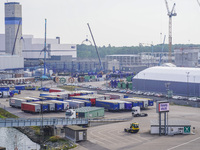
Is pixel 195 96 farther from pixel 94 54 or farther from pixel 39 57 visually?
pixel 94 54

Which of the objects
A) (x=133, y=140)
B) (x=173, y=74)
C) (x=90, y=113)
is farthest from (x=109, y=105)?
(x=173, y=74)

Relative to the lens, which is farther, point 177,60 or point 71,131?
point 177,60

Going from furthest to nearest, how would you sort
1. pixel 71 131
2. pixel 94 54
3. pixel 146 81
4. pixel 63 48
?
pixel 94 54
pixel 63 48
pixel 146 81
pixel 71 131

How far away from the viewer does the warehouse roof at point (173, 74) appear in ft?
171

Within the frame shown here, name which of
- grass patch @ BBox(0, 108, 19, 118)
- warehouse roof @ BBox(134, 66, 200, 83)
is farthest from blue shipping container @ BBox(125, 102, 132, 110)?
warehouse roof @ BBox(134, 66, 200, 83)

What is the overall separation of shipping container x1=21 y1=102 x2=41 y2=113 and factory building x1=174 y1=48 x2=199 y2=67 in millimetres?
66205

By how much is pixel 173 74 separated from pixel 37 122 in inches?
1232

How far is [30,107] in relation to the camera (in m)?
37.9

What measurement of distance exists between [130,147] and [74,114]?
9500mm

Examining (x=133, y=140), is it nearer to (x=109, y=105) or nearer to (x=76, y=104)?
(x=109, y=105)

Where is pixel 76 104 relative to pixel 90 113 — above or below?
above

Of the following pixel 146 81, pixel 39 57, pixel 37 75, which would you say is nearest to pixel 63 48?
pixel 39 57

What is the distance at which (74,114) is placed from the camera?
1292 inches

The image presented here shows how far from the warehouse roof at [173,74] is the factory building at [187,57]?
131 ft
